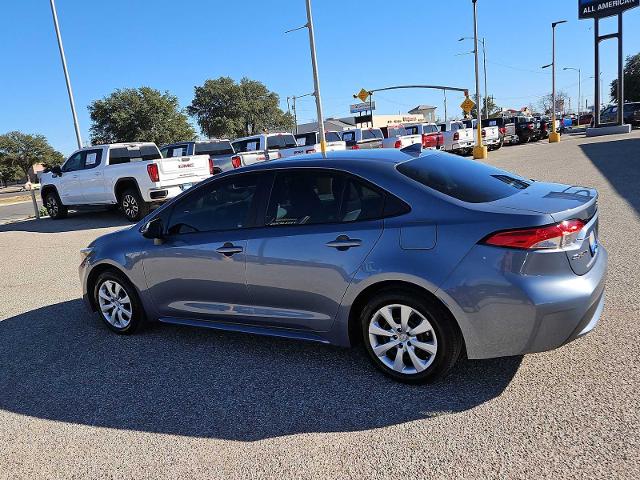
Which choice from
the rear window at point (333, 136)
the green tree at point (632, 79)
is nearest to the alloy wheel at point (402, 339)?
the rear window at point (333, 136)

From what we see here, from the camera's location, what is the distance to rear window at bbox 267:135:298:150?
18.9 m

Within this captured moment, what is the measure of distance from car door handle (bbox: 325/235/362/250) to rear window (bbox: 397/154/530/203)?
0.61 metres

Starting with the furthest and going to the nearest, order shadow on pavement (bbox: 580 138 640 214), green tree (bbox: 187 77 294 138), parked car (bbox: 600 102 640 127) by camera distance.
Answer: green tree (bbox: 187 77 294 138) → parked car (bbox: 600 102 640 127) → shadow on pavement (bbox: 580 138 640 214)

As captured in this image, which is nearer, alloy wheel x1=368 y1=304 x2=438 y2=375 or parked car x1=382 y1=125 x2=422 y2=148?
alloy wheel x1=368 y1=304 x2=438 y2=375

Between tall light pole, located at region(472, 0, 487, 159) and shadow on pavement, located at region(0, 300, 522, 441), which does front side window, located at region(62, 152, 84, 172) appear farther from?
tall light pole, located at region(472, 0, 487, 159)

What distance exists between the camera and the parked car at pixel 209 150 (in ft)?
57.8

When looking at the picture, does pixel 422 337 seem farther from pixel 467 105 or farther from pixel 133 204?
pixel 467 105

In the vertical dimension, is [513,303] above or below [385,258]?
below

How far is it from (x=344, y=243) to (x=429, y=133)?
26.2 meters

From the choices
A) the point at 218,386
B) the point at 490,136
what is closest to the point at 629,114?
the point at 490,136

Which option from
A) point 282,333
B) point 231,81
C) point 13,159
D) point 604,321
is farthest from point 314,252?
point 13,159

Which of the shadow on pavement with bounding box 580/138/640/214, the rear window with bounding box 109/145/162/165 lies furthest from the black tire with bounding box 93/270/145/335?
the rear window with bounding box 109/145/162/165

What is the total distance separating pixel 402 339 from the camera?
11.6ft

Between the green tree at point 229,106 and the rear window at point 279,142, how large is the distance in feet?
161
